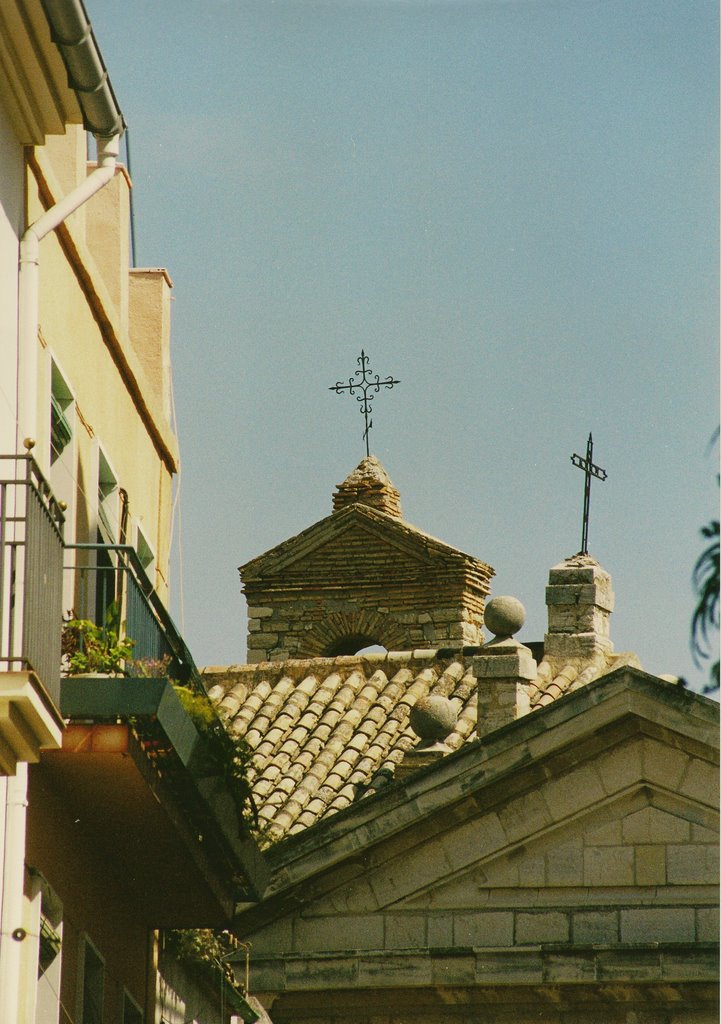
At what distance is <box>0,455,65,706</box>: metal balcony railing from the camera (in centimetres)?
907

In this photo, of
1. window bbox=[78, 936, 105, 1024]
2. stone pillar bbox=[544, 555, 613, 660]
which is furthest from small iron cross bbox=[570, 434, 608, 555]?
window bbox=[78, 936, 105, 1024]

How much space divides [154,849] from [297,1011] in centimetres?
254

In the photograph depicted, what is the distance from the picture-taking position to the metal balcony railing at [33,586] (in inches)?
357

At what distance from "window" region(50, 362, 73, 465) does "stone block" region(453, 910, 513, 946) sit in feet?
14.9

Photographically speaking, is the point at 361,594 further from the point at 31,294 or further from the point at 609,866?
the point at 31,294

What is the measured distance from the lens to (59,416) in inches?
497

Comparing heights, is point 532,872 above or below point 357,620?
below

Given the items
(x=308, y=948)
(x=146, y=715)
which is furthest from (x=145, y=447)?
(x=146, y=715)

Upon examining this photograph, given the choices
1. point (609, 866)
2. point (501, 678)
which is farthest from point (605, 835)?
point (501, 678)

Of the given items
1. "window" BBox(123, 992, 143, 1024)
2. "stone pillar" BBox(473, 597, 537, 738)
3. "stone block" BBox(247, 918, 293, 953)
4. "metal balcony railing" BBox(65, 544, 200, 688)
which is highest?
"stone pillar" BBox(473, 597, 537, 738)

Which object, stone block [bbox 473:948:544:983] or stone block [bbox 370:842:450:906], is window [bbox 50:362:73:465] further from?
stone block [bbox 473:948:544:983]

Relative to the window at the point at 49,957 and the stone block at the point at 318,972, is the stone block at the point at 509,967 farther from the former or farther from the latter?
the window at the point at 49,957

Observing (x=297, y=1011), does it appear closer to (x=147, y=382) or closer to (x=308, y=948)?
(x=308, y=948)

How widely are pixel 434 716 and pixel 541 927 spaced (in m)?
2.36
